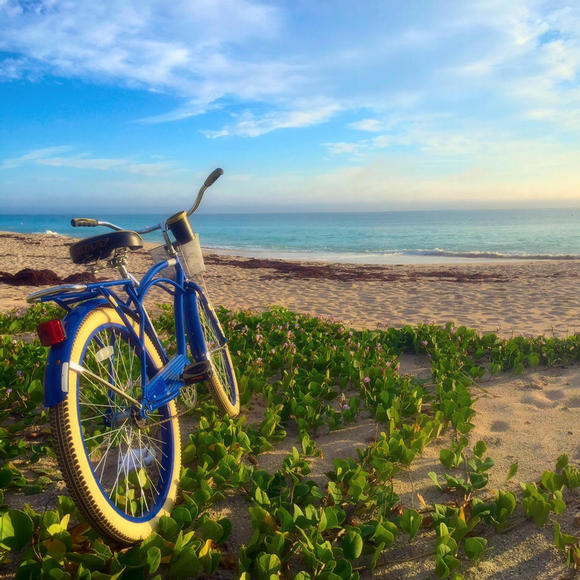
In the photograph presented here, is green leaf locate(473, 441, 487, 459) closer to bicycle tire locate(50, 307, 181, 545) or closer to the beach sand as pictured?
the beach sand

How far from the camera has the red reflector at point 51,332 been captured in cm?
199

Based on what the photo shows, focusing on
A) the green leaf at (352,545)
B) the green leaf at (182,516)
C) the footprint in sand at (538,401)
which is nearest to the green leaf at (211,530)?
the green leaf at (182,516)

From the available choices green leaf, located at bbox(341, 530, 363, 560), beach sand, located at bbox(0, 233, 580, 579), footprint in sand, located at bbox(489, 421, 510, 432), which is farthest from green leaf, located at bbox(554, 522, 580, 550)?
footprint in sand, located at bbox(489, 421, 510, 432)

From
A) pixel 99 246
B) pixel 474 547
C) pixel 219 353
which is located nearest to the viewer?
pixel 474 547

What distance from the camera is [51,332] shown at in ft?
6.59

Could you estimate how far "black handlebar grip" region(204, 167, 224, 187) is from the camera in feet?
10.9

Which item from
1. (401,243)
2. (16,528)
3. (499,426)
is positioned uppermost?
(401,243)

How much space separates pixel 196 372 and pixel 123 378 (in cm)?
77

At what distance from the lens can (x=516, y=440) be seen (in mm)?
3641

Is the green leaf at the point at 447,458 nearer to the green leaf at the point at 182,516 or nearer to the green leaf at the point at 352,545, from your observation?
the green leaf at the point at 352,545

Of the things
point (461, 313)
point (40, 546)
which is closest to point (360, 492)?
point (40, 546)

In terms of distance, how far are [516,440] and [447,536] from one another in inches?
67.5

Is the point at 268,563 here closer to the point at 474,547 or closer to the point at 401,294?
the point at 474,547

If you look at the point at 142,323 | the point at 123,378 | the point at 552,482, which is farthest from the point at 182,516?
the point at 552,482
